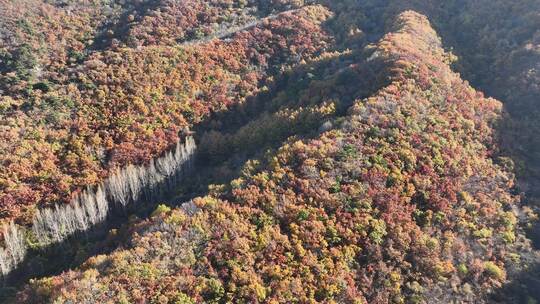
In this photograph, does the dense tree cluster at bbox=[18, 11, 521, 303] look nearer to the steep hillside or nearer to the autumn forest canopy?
the autumn forest canopy

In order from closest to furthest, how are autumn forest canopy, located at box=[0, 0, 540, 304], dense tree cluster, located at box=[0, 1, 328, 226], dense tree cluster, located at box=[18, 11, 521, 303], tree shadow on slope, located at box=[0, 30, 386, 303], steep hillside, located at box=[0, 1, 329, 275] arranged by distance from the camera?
dense tree cluster, located at box=[18, 11, 521, 303]
autumn forest canopy, located at box=[0, 0, 540, 304]
tree shadow on slope, located at box=[0, 30, 386, 303]
steep hillside, located at box=[0, 1, 329, 275]
dense tree cluster, located at box=[0, 1, 328, 226]

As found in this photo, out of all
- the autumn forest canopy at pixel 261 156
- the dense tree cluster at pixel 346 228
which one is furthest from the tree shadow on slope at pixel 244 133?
the dense tree cluster at pixel 346 228

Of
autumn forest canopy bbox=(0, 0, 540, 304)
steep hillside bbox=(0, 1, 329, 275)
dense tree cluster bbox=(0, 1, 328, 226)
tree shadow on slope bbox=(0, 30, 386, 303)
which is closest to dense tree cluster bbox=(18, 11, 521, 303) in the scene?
autumn forest canopy bbox=(0, 0, 540, 304)

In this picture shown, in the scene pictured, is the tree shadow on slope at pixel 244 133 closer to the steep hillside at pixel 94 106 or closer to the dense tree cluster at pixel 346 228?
the steep hillside at pixel 94 106

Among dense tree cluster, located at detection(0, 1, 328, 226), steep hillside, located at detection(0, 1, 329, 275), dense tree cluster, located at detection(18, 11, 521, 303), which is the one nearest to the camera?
dense tree cluster, located at detection(18, 11, 521, 303)

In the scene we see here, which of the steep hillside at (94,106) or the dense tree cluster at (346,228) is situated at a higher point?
the steep hillside at (94,106)

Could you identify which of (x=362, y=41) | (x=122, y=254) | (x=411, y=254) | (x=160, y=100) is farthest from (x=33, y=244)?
(x=362, y=41)
